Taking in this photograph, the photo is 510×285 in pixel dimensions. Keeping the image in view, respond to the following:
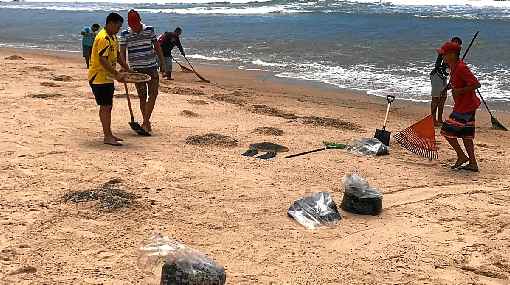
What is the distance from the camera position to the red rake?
7.17 m

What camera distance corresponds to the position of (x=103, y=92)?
6668 mm

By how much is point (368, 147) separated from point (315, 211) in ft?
7.72

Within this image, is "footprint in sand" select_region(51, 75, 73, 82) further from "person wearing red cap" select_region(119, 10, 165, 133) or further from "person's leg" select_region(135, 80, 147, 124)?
"person wearing red cap" select_region(119, 10, 165, 133)

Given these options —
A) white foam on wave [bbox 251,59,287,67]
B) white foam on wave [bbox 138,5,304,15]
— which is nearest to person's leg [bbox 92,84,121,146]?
white foam on wave [bbox 251,59,287,67]

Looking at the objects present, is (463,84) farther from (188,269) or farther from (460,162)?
(188,269)

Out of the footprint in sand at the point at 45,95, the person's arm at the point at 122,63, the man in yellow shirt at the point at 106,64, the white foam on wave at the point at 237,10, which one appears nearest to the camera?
the man in yellow shirt at the point at 106,64

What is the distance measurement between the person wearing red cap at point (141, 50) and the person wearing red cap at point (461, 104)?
3413 millimetres

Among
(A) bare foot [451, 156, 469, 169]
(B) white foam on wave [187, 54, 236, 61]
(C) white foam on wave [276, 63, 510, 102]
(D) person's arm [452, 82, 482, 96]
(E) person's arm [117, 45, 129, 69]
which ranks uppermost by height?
(E) person's arm [117, 45, 129, 69]

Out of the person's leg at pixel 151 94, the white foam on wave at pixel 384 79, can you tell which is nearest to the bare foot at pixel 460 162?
the person's leg at pixel 151 94

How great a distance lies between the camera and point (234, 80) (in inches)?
543

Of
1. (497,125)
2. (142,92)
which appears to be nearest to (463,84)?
(497,125)

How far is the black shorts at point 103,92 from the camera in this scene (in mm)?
6648

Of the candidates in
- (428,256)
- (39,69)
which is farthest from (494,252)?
(39,69)

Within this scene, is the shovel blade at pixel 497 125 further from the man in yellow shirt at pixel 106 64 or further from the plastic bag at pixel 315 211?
the man in yellow shirt at pixel 106 64
